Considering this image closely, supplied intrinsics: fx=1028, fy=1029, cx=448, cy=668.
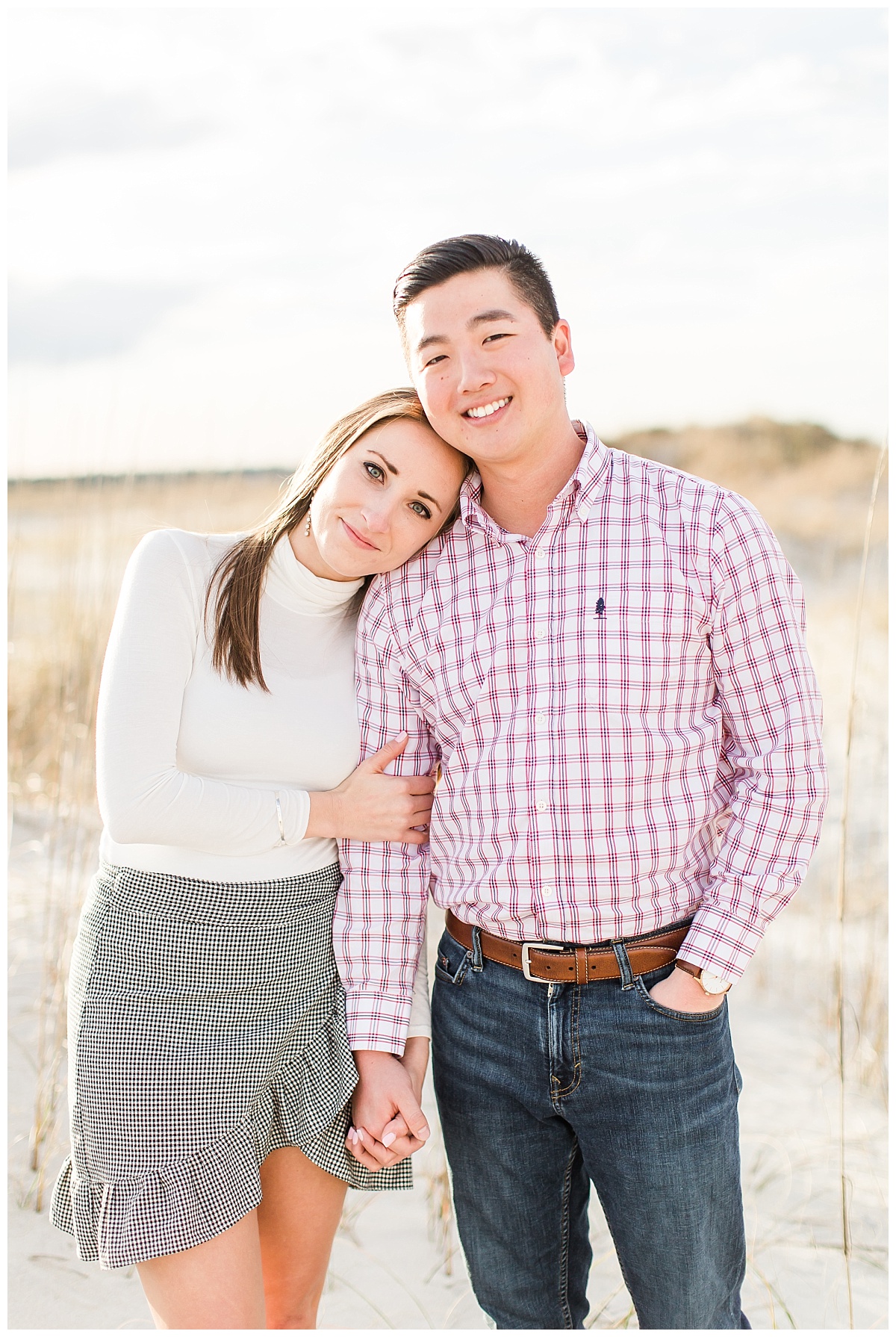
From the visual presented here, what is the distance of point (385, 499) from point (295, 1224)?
1352 millimetres

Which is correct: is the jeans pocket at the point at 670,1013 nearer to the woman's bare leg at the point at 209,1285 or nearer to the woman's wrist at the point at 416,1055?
the woman's wrist at the point at 416,1055

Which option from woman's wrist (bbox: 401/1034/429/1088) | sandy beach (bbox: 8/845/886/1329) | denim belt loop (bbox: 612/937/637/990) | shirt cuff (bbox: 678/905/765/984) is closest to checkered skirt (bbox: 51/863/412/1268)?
woman's wrist (bbox: 401/1034/429/1088)

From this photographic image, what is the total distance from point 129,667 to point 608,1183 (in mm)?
1224

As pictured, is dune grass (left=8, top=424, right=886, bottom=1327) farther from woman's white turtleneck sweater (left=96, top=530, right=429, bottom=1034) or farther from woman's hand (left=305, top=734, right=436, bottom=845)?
woman's hand (left=305, top=734, right=436, bottom=845)

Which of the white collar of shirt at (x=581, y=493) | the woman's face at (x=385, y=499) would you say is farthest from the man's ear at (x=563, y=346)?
the woman's face at (x=385, y=499)

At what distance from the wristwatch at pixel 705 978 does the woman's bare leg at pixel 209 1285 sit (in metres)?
0.88

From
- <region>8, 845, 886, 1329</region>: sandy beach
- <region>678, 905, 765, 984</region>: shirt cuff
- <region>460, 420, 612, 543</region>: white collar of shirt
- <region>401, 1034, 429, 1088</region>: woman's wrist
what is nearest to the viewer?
<region>678, 905, 765, 984</region>: shirt cuff

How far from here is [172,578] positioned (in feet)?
6.04

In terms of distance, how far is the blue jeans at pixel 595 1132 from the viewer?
175 centimetres

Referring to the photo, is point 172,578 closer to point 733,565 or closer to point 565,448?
point 565,448

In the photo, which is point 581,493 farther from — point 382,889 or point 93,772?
point 93,772

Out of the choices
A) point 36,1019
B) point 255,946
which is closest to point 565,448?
point 255,946

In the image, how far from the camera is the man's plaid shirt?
68.7 inches

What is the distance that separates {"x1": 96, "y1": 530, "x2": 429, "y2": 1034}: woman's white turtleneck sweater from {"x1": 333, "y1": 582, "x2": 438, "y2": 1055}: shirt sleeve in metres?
0.05
